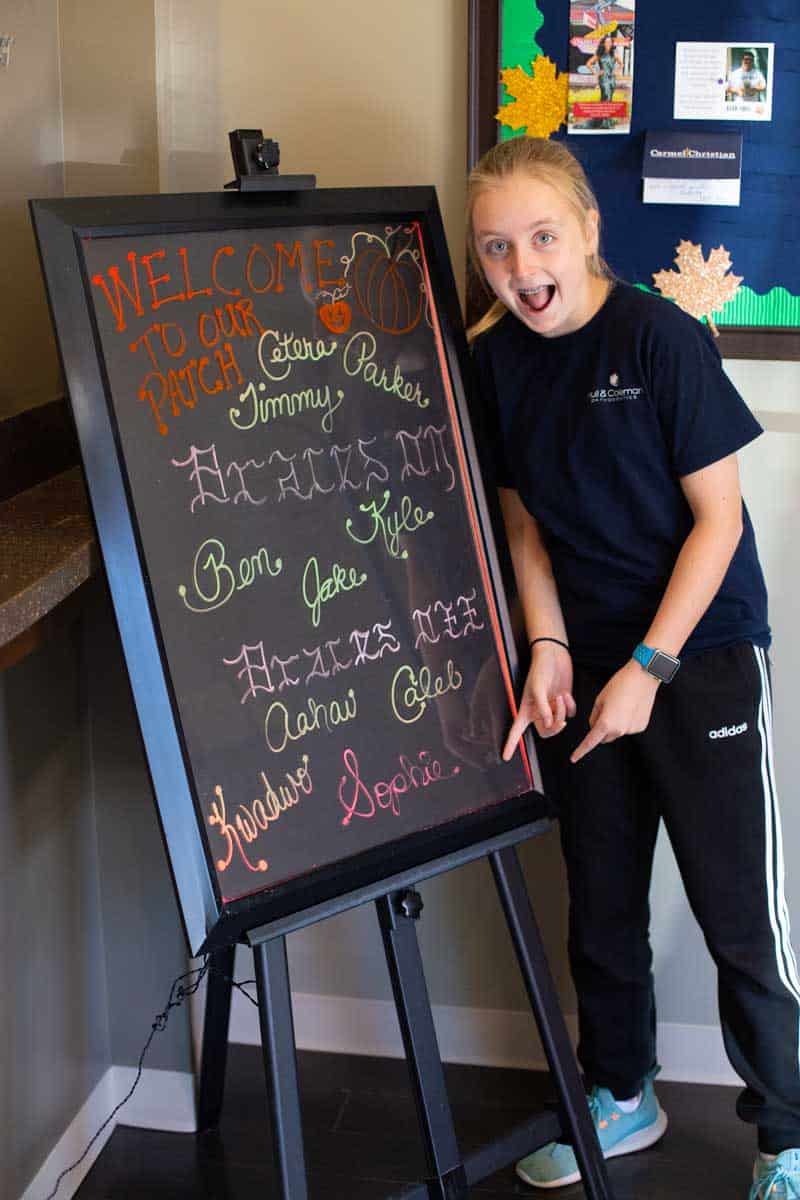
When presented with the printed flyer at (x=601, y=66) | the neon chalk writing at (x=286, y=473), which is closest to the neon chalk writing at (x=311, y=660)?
the neon chalk writing at (x=286, y=473)

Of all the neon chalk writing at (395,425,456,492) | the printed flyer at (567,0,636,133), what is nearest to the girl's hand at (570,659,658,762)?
the neon chalk writing at (395,425,456,492)

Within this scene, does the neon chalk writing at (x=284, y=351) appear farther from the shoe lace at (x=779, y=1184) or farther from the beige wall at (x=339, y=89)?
the shoe lace at (x=779, y=1184)

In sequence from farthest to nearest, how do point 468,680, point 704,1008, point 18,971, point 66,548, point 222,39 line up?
point 704,1008 < point 222,39 < point 18,971 < point 468,680 < point 66,548

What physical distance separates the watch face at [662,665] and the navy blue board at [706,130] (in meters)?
0.57

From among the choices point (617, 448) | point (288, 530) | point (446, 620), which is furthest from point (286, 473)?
point (617, 448)

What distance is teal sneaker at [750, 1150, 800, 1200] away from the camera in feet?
6.33

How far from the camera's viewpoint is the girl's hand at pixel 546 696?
1.78 m

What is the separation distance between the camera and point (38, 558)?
1.55 metres

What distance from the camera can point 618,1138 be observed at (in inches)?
83.0

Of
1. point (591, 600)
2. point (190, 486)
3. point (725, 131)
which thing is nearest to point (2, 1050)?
point (190, 486)

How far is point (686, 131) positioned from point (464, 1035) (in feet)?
4.69

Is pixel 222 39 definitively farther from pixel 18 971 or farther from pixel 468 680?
pixel 18 971

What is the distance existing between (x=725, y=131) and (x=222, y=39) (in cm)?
71

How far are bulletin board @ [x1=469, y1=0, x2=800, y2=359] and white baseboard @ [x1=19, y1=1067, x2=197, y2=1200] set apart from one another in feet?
4.42
